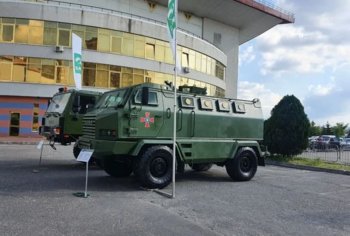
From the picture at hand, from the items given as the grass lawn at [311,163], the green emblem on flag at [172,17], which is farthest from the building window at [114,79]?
the green emblem on flag at [172,17]

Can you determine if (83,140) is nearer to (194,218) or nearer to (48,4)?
(194,218)

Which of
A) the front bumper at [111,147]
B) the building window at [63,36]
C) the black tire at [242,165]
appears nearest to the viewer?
the front bumper at [111,147]

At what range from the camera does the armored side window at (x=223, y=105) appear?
13.1 m

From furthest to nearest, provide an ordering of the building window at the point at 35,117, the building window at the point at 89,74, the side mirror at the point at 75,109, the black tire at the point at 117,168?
the building window at the point at 89,74 → the building window at the point at 35,117 → the side mirror at the point at 75,109 → the black tire at the point at 117,168

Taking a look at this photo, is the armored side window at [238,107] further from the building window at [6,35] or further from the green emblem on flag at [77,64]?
the building window at [6,35]

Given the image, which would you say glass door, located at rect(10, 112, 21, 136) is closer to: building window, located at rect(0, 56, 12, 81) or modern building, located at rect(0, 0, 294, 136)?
modern building, located at rect(0, 0, 294, 136)

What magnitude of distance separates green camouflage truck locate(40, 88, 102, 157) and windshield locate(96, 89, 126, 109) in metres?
2.24

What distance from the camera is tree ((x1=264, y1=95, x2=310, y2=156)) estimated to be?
844 inches

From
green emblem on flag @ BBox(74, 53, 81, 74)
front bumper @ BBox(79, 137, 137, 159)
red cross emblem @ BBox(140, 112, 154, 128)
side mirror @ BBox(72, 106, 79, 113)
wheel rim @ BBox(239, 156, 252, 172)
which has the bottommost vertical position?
wheel rim @ BBox(239, 156, 252, 172)

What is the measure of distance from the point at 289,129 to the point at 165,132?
1179 cm

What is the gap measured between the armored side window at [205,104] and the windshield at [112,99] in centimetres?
252

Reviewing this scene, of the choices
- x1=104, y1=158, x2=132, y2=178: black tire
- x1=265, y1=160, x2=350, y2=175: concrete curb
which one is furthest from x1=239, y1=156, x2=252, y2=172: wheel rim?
x1=265, y1=160, x2=350, y2=175: concrete curb

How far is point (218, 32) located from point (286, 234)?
5037 cm

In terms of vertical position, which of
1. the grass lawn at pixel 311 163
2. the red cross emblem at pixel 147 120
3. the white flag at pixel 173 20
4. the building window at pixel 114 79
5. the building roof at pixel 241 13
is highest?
the building roof at pixel 241 13
